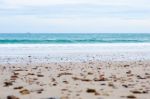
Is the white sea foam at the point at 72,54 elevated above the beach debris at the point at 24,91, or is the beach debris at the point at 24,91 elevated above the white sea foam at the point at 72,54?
the beach debris at the point at 24,91

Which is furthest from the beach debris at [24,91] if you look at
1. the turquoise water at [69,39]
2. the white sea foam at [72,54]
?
the turquoise water at [69,39]

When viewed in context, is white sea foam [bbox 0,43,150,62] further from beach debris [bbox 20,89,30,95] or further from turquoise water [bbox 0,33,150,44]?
turquoise water [bbox 0,33,150,44]

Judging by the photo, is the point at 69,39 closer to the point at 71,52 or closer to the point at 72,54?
the point at 71,52

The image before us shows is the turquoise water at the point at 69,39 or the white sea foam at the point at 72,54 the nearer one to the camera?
the white sea foam at the point at 72,54

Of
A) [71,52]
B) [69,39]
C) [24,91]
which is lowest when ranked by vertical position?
[69,39]

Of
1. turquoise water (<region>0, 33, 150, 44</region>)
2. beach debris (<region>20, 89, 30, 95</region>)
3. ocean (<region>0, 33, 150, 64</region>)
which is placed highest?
beach debris (<region>20, 89, 30, 95</region>)

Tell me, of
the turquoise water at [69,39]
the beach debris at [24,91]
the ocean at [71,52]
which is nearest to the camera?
the beach debris at [24,91]

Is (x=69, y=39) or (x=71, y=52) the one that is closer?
(x=71, y=52)

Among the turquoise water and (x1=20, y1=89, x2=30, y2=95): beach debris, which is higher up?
(x1=20, y1=89, x2=30, y2=95): beach debris

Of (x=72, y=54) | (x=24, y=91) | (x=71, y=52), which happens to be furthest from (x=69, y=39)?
(x=24, y=91)

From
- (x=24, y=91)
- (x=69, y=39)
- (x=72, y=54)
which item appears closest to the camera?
(x=24, y=91)

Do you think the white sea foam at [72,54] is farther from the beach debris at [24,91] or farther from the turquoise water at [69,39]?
the turquoise water at [69,39]

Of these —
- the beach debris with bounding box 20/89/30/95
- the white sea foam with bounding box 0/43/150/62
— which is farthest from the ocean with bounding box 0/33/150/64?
the beach debris with bounding box 20/89/30/95

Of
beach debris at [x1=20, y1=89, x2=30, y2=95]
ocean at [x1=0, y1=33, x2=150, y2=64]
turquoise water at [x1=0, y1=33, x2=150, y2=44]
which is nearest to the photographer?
beach debris at [x1=20, y1=89, x2=30, y2=95]
